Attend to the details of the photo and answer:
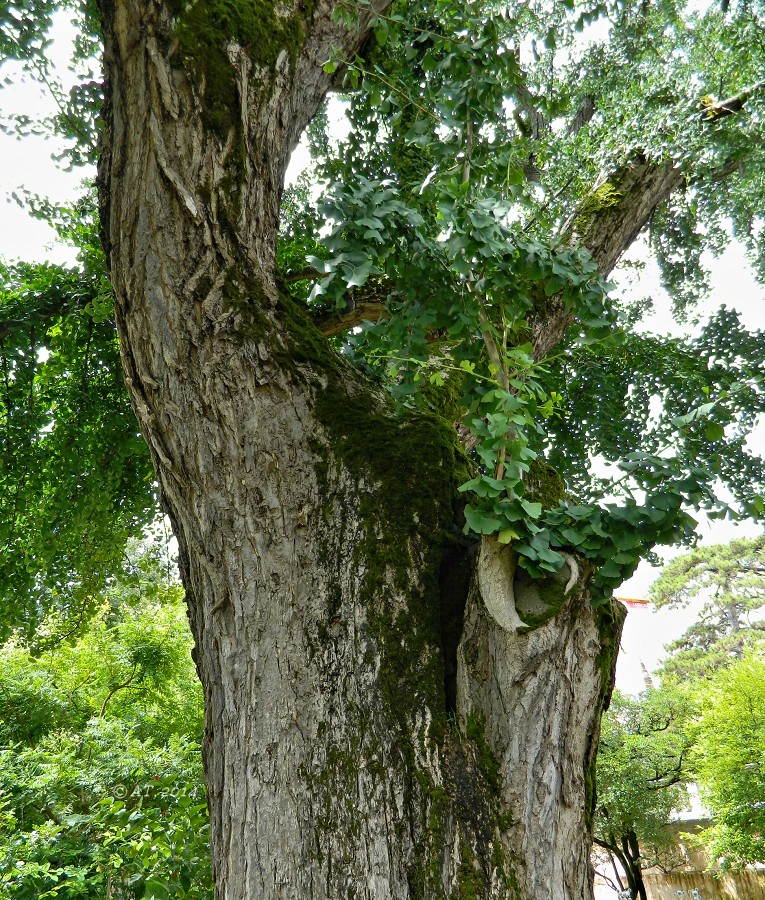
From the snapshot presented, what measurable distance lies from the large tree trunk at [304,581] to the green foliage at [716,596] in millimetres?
28968

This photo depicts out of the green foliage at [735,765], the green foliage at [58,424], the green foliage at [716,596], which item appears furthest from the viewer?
the green foliage at [716,596]

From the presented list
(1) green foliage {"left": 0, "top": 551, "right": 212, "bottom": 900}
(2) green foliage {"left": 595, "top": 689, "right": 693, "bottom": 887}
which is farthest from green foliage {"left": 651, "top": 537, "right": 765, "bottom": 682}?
(1) green foliage {"left": 0, "top": 551, "right": 212, "bottom": 900}

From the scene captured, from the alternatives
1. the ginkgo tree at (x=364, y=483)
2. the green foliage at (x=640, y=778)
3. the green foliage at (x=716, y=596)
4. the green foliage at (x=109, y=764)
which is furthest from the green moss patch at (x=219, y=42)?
the green foliage at (x=716, y=596)

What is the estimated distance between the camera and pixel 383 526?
2.17 meters

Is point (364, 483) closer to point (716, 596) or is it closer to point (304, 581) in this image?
point (304, 581)

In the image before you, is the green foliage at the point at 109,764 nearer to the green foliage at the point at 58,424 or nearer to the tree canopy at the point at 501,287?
the green foliage at the point at 58,424

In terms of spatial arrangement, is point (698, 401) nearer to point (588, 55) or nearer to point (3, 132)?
point (588, 55)

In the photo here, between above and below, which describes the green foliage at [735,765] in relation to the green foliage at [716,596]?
below

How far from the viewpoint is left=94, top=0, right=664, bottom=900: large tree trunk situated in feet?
5.88

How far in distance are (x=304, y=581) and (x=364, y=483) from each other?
375 mm

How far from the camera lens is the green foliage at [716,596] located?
28094mm

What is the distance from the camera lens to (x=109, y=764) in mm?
6469

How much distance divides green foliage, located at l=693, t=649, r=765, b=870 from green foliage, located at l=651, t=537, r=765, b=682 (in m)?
15.9

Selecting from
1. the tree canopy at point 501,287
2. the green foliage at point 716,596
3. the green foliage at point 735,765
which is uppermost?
the green foliage at point 716,596
